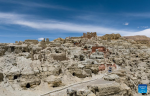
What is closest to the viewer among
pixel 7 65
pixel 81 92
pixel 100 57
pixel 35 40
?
pixel 81 92

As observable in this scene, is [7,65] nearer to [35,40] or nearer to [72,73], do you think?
[72,73]

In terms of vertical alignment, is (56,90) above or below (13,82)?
below

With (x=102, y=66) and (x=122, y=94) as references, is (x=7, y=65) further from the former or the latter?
(x=102, y=66)

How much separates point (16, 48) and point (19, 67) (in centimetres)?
454

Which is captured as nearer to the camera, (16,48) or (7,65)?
(7,65)

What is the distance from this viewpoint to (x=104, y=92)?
9.96 meters

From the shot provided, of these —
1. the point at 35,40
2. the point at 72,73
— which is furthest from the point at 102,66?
the point at 35,40

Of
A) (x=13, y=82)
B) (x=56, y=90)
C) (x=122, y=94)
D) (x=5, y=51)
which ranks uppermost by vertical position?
(x=5, y=51)

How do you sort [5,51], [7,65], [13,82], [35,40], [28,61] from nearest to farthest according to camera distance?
1. [13,82]
2. [7,65]
3. [28,61]
4. [5,51]
5. [35,40]

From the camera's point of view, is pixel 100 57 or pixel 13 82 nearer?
pixel 13 82

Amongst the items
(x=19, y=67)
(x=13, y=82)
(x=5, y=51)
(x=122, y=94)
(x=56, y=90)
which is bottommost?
(x=122, y=94)

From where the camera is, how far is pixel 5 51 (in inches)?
531

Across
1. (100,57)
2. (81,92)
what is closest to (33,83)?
(81,92)

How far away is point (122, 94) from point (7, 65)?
1007 centimetres
